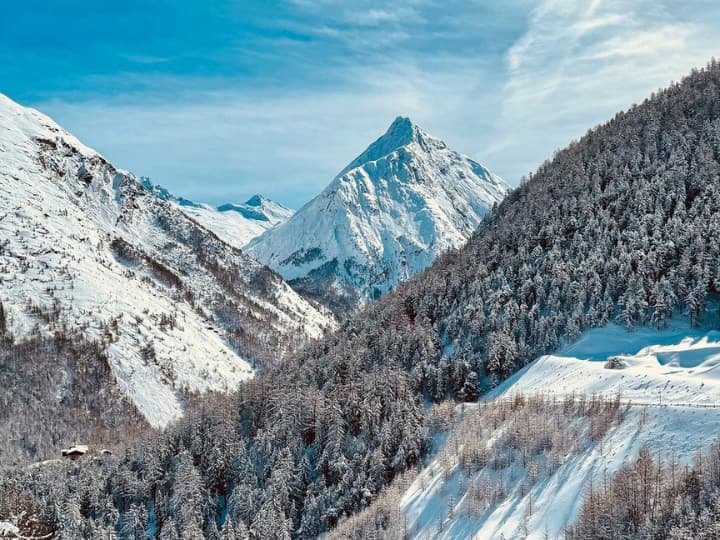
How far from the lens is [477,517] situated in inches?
2761

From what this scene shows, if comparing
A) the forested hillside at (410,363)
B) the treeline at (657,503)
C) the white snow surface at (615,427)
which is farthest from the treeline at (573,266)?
the treeline at (657,503)

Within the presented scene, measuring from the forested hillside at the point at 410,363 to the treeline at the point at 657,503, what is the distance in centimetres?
3937

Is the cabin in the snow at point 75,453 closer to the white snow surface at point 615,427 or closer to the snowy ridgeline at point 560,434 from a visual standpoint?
the snowy ridgeline at point 560,434

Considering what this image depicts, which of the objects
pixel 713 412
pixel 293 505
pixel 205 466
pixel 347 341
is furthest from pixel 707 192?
pixel 205 466

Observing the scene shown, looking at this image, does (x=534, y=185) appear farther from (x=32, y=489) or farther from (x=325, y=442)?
(x=32, y=489)

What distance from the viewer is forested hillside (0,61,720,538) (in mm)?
98625

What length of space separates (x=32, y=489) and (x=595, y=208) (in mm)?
154789

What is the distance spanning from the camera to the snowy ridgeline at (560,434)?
211 ft

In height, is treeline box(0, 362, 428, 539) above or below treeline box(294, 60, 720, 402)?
below

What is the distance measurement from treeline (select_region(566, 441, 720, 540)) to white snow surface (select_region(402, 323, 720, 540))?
322cm

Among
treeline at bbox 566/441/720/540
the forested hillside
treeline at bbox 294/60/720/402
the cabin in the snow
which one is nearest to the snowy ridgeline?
treeline at bbox 566/441/720/540

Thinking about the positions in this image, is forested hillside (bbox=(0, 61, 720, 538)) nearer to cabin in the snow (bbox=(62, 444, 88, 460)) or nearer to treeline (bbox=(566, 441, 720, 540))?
cabin in the snow (bbox=(62, 444, 88, 460))


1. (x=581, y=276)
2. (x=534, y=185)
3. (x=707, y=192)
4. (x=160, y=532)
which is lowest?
(x=160, y=532)

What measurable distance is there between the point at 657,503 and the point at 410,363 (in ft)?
239
